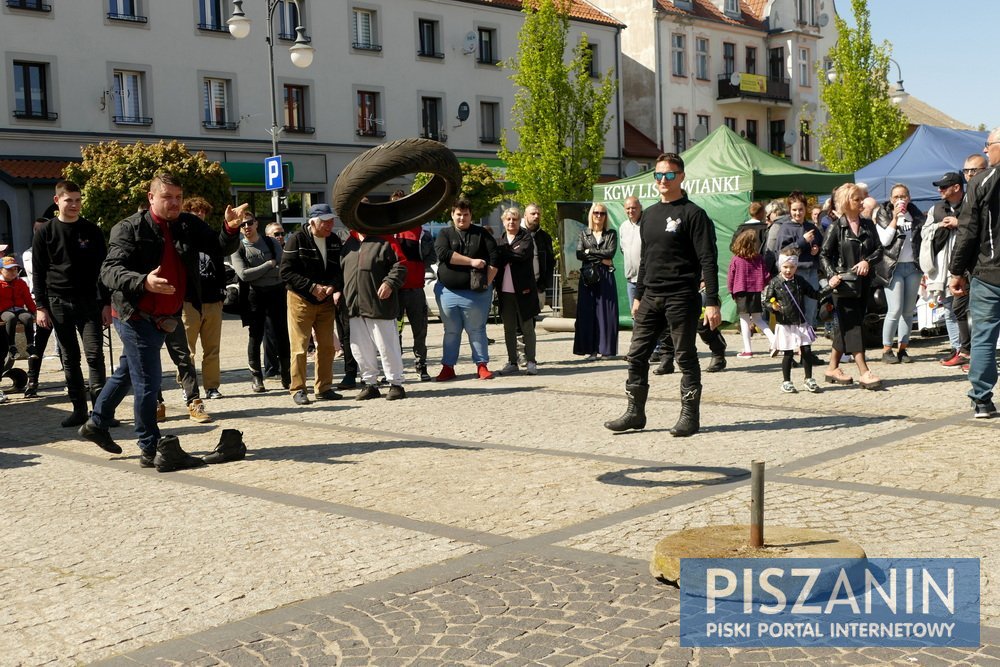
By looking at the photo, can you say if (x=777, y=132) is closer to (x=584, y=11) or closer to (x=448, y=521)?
(x=584, y=11)

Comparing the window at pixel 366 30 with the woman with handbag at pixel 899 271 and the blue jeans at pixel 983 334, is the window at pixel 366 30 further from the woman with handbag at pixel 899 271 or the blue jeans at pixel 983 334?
the blue jeans at pixel 983 334

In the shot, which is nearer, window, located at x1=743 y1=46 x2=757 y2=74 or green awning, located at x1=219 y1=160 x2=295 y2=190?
green awning, located at x1=219 y1=160 x2=295 y2=190

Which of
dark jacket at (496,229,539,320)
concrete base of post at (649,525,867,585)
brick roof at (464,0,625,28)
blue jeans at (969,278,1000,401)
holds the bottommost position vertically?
concrete base of post at (649,525,867,585)

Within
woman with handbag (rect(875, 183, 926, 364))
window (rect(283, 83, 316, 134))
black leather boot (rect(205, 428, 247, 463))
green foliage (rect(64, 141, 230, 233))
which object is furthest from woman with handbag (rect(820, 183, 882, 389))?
window (rect(283, 83, 316, 134))

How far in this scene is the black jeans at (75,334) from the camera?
30.8 ft

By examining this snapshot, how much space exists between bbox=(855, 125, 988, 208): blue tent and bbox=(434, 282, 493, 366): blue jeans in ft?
29.9

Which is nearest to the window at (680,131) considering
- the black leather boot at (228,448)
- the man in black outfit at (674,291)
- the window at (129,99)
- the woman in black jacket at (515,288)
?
the window at (129,99)

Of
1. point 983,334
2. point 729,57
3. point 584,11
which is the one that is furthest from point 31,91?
point 729,57

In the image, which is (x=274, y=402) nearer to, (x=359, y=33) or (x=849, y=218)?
(x=849, y=218)

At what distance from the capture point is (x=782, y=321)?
34.5 feet

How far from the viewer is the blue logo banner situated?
396 cm

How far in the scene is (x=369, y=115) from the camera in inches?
1550

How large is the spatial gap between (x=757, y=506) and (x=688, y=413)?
3471mm

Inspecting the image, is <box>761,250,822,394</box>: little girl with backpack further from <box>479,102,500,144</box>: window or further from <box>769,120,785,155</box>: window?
<box>769,120,785,155</box>: window
